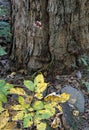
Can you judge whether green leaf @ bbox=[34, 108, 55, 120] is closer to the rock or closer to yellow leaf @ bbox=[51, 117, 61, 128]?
yellow leaf @ bbox=[51, 117, 61, 128]

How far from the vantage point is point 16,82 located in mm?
2605

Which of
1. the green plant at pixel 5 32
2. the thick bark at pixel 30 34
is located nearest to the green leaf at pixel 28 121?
the thick bark at pixel 30 34

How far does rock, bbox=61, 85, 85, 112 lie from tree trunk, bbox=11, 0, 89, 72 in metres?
0.22

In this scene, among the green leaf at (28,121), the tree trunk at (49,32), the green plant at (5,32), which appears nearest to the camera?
the green leaf at (28,121)

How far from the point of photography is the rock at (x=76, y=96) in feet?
8.18

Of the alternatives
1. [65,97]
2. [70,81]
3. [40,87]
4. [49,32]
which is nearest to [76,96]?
[70,81]

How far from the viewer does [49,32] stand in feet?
8.14

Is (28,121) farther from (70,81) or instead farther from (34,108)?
(70,81)

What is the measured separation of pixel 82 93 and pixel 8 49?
0.86m

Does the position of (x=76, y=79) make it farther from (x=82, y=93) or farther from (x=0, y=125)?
(x=0, y=125)

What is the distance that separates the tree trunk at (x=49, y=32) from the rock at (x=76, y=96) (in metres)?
0.22

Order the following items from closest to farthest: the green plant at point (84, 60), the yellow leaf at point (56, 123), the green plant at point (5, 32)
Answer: the yellow leaf at point (56, 123) → the green plant at point (84, 60) → the green plant at point (5, 32)

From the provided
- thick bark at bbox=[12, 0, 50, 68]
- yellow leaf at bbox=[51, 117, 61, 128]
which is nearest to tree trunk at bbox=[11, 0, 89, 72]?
thick bark at bbox=[12, 0, 50, 68]

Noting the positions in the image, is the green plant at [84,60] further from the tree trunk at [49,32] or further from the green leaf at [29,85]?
the green leaf at [29,85]
